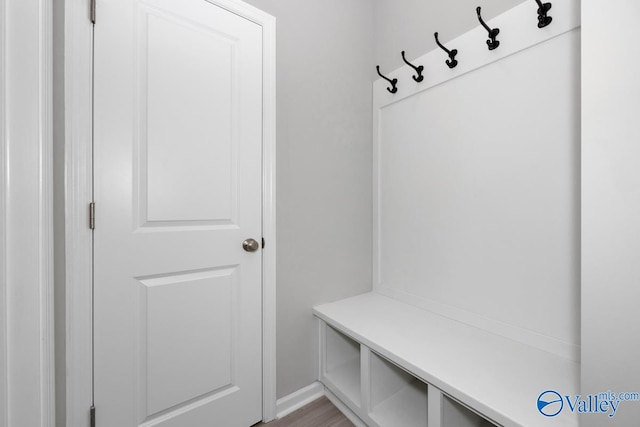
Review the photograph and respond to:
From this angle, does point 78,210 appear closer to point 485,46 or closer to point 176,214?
point 176,214

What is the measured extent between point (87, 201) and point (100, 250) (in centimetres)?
18

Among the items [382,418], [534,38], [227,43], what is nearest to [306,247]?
[382,418]

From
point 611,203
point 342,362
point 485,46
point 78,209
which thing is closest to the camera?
point 611,203

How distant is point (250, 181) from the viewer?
131 cm

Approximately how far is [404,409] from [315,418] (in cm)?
45

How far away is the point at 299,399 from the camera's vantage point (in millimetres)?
1468

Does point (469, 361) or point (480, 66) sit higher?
point (480, 66)

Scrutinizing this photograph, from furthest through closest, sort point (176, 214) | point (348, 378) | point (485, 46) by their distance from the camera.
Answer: point (348, 378) → point (485, 46) → point (176, 214)

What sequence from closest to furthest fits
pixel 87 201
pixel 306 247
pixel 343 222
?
pixel 87 201, pixel 306 247, pixel 343 222

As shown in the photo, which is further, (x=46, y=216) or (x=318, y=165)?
(x=318, y=165)

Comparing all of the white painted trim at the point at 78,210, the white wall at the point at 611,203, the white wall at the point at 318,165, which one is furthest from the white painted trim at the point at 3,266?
the white wall at the point at 611,203

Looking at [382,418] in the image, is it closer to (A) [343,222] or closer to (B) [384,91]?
(A) [343,222]

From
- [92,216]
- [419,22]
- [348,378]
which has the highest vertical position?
[419,22]

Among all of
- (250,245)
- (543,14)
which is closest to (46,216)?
(250,245)
